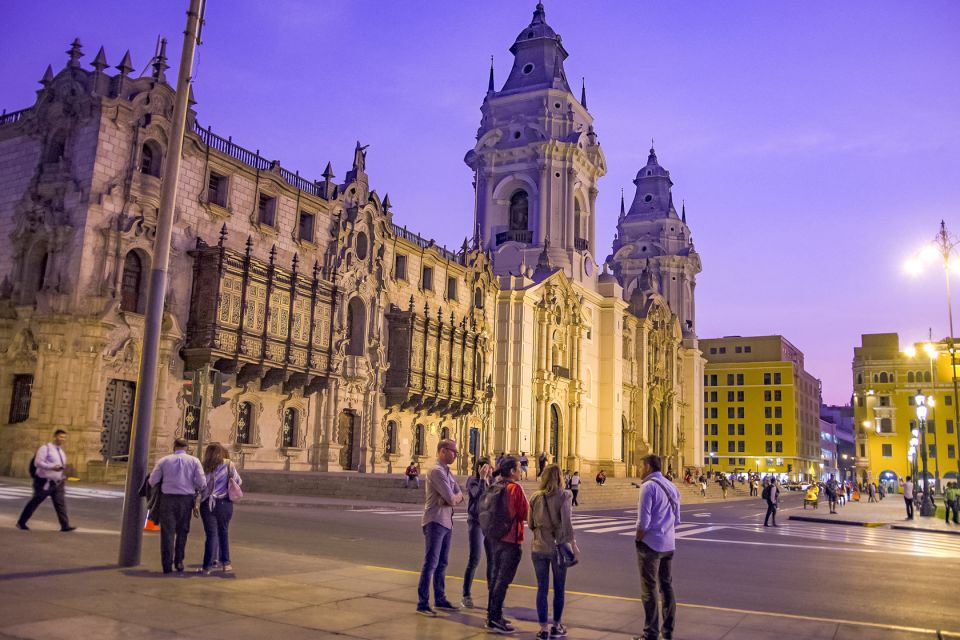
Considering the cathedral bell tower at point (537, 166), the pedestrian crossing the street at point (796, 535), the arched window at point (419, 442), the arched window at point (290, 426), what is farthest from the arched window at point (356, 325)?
the cathedral bell tower at point (537, 166)

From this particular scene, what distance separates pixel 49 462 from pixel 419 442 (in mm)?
32991

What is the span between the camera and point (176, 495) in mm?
10703

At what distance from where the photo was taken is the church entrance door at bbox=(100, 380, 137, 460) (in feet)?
99.2

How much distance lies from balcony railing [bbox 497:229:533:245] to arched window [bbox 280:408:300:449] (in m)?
28.4

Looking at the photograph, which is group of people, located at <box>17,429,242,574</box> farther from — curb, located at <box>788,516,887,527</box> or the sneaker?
curb, located at <box>788,516,887,527</box>

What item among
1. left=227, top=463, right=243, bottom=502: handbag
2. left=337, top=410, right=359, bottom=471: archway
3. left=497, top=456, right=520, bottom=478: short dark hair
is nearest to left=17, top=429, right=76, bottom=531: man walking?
left=227, top=463, right=243, bottom=502: handbag

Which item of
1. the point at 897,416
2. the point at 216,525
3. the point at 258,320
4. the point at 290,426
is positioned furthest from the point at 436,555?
the point at 897,416

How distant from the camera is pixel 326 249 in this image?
40094mm

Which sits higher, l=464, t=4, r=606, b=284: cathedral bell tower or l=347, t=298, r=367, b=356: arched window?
l=464, t=4, r=606, b=284: cathedral bell tower

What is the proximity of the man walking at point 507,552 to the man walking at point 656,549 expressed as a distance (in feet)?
4.05

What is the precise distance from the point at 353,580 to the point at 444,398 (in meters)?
34.9

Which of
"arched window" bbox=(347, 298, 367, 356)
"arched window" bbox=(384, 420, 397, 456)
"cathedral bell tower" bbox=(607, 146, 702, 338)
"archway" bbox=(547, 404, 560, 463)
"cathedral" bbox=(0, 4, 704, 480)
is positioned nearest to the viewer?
"cathedral" bbox=(0, 4, 704, 480)

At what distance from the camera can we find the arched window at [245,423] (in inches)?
1382

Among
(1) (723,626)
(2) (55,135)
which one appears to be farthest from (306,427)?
(1) (723,626)
